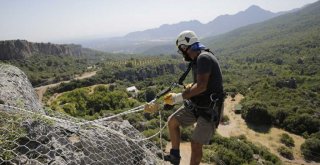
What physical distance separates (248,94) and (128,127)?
48.2m

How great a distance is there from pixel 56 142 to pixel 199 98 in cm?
256

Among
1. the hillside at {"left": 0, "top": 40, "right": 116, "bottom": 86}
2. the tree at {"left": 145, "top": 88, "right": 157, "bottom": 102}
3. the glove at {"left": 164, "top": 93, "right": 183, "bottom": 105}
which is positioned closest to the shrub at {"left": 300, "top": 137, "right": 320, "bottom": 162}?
Result: the glove at {"left": 164, "top": 93, "right": 183, "bottom": 105}

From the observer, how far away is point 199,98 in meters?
5.23

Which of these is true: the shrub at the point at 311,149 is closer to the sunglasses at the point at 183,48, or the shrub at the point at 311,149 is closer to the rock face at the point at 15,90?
the sunglasses at the point at 183,48

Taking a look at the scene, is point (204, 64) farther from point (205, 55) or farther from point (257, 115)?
point (257, 115)

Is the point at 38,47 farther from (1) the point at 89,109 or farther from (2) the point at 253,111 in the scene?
(2) the point at 253,111

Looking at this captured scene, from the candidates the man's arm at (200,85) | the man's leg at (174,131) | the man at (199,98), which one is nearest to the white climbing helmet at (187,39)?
the man at (199,98)

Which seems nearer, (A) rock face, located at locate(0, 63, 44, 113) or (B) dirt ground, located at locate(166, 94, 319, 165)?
(A) rock face, located at locate(0, 63, 44, 113)

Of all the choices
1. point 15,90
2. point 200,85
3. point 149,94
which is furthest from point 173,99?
point 149,94

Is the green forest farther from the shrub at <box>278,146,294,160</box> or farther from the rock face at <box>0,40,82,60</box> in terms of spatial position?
the rock face at <box>0,40,82,60</box>

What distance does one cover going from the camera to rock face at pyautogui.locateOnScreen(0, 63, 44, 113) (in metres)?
6.40

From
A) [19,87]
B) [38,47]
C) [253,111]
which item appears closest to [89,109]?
[253,111]

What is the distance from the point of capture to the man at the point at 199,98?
4.91 metres

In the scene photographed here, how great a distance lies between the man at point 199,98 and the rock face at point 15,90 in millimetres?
3231
